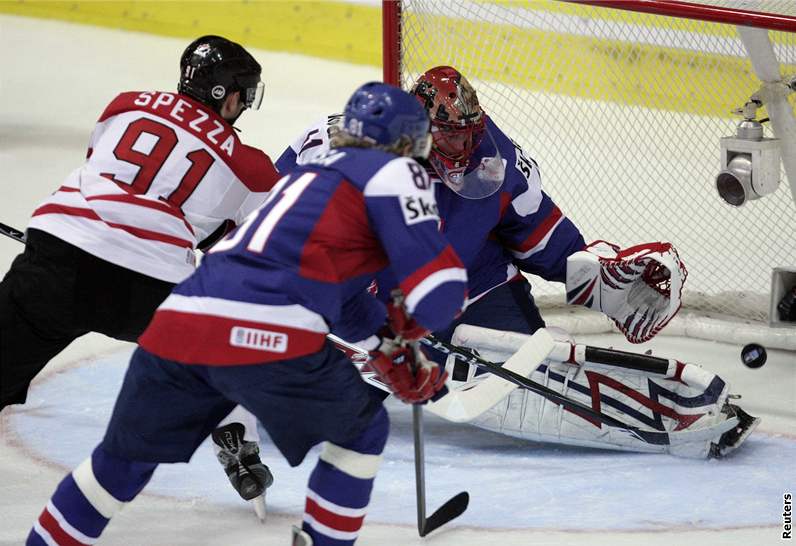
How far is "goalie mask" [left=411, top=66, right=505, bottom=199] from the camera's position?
3090mm

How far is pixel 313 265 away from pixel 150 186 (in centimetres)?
69

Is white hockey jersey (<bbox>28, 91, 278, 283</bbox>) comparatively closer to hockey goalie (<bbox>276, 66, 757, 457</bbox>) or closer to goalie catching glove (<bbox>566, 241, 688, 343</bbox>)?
hockey goalie (<bbox>276, 66, 757, 457</bbox>)

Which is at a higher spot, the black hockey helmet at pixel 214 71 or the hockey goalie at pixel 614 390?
the black hockey helmet at pixel 214 71

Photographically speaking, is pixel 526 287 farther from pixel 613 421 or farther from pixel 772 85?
pixel 772 85

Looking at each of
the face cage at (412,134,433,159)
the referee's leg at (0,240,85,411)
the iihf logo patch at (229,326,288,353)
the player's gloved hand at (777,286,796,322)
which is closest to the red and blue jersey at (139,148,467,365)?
the iihf logo patch at (229,326,288,353)

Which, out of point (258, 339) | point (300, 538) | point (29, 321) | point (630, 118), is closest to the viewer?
point (258, 339)

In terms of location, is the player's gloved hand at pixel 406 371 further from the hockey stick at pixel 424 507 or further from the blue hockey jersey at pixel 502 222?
the blue hockey jersey at pixel 502 222

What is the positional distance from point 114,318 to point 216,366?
0.62m

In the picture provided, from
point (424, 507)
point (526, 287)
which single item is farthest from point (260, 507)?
point (526, 287)

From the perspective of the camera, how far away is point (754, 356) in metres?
3.60

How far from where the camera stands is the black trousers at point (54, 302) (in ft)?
8.32

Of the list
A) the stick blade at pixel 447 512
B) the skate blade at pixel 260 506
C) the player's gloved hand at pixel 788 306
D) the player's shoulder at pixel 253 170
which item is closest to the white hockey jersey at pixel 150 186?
the player's shoulder at pixel 253 170

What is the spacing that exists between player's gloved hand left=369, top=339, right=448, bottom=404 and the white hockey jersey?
2.03 feet

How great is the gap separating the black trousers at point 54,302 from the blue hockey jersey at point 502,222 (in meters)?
0.68
